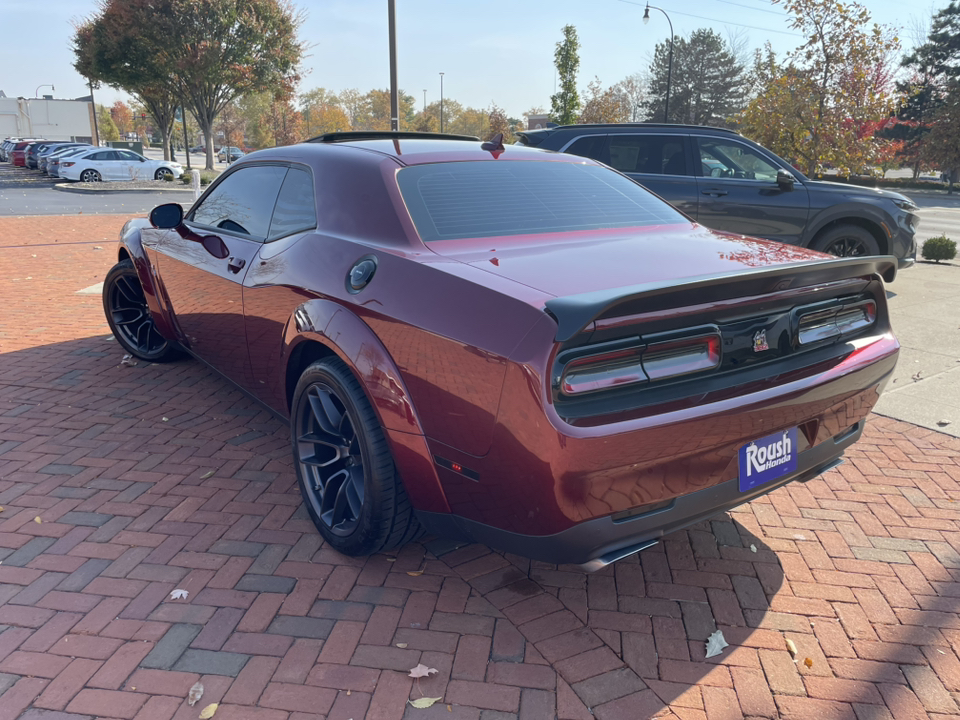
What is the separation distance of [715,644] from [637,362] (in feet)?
3.52

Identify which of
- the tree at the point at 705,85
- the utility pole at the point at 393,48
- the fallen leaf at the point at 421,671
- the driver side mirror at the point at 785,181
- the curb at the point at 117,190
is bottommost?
the fallen leaf at the point at 421,671

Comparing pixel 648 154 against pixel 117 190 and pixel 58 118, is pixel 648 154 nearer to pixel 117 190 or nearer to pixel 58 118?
pixel 117 190

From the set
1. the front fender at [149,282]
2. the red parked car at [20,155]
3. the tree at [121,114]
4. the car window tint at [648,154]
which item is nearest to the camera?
the front fender at [149,282]

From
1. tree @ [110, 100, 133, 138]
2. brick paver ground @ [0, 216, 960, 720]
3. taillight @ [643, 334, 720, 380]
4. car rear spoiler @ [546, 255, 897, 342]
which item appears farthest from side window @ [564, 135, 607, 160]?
tree @ [110, 100, 133, 138]

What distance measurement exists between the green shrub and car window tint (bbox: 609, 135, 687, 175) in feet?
17.7

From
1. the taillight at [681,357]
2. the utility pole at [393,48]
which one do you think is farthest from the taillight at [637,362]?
the utility pole at [393,48]

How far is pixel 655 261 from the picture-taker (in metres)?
2.55

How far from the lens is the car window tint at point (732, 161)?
7906 millimetres

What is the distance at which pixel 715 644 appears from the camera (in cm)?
249

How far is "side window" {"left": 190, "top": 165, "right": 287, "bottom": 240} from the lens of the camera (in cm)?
358

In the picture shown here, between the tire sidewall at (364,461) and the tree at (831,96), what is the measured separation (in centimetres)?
1334

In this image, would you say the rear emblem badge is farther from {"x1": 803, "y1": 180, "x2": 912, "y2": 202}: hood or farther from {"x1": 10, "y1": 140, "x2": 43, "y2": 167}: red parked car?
{"x1": 10, "y1": 140, "x2": 43, "y2": 167}: red parked car

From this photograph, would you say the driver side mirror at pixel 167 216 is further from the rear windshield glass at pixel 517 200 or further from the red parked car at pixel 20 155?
the red parked car at pixel 20 155

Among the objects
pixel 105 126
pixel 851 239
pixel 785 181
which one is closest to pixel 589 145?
pixel 785 181
